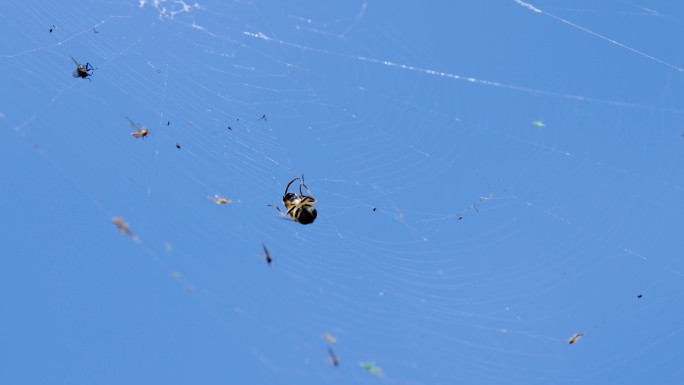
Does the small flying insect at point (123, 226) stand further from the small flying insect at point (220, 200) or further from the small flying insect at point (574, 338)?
the small flying insect at point (574, 338)

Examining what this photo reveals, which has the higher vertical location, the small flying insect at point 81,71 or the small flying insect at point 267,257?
the small flying insect at point 81,71

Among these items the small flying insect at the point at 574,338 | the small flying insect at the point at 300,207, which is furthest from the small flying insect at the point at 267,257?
the small flying insect at the point at 574,338

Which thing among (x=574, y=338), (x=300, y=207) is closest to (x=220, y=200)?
(x=300, y=207)

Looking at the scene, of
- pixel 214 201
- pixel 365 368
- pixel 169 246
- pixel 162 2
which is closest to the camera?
pixel 169 246

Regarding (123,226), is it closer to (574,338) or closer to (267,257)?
(267,257)

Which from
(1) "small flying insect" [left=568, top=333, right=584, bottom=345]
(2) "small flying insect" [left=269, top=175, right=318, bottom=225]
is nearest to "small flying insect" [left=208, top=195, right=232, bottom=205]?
(2) "small flying insect" [left=269, top=175, right=318, bottom=225]

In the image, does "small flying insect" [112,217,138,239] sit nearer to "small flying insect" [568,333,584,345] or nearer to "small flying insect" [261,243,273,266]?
"small flying insect" [261,243,273,266]

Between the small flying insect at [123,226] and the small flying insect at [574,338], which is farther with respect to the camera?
the small flying insect at [574,338]

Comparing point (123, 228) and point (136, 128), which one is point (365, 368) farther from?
point (136, 128)

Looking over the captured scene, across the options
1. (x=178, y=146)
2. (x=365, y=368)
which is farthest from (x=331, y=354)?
(x=178, y=146)
